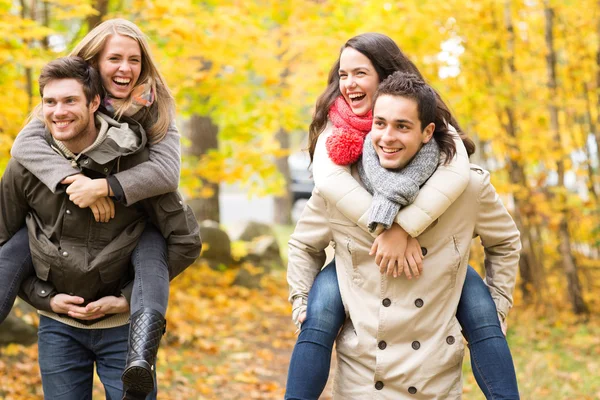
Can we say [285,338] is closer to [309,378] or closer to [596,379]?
[596,379]

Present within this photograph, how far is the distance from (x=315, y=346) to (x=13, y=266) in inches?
49.9

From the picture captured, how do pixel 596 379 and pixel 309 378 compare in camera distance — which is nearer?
pixel 309 378

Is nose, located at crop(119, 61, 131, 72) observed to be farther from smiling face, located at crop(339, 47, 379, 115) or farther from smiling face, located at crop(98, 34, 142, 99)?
smiling face, located at crop(339, 47, 379, 115)

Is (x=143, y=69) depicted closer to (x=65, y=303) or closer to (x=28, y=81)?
(x=65, y=303)

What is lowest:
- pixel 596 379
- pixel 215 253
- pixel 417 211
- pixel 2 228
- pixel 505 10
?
pixel 215 253

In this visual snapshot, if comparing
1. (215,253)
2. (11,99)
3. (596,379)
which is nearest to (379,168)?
(11,99)

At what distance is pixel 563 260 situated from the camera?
815 cm

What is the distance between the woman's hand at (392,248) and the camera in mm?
2984

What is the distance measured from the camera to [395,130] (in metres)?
2.95

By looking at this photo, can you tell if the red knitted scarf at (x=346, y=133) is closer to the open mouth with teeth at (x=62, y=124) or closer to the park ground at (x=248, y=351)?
the open mouth with teeth at (x=62, y=124)

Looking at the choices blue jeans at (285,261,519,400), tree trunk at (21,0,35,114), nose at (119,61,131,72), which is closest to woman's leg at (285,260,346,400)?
blue jeans at (285,261,519,400)

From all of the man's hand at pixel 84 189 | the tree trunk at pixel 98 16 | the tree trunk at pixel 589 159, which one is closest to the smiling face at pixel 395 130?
the man's hand at pixel 84 189

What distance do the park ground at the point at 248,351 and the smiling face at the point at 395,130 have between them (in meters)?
3.22

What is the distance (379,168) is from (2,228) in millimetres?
1567
